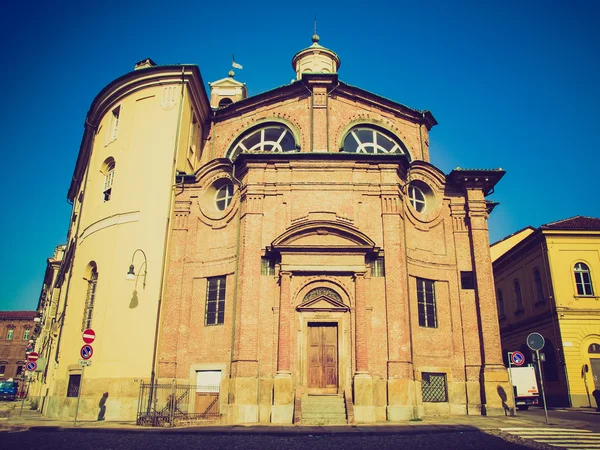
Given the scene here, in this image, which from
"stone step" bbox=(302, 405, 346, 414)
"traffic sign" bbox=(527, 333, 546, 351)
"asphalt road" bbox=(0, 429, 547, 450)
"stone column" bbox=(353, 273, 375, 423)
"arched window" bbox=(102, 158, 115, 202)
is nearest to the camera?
"asphalt road" bbox=(0, 429, 547, 450)

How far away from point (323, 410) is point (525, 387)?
46.4ft

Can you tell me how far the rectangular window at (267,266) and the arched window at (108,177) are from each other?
30.2 ft

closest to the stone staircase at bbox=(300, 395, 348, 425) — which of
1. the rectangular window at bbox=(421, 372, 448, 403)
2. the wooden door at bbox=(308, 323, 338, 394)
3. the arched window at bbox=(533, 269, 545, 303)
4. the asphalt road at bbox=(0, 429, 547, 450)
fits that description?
the wooden door at bbox=(308, 323, 338, 394)

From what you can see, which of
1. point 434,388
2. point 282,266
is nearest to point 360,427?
point 434,388

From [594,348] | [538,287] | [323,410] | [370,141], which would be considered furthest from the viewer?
[538,287]

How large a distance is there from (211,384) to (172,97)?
13.3 meters

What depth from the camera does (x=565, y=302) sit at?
2884cm

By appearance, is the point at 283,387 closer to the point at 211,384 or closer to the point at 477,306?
the point at 211,384

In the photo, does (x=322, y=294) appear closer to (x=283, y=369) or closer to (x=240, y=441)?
(x=283, y=369)

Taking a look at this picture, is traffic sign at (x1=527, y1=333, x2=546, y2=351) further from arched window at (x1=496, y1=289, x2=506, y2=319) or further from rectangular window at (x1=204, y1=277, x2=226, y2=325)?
arched window at (x1=496, y1=289, x2=506, y2=319)

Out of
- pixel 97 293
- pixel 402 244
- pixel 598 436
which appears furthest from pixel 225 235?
pixel 598 436

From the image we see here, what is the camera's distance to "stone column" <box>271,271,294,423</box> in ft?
56.4

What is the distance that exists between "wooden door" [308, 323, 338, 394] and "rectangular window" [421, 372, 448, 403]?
13.3 feet

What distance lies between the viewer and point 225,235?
842 inches
